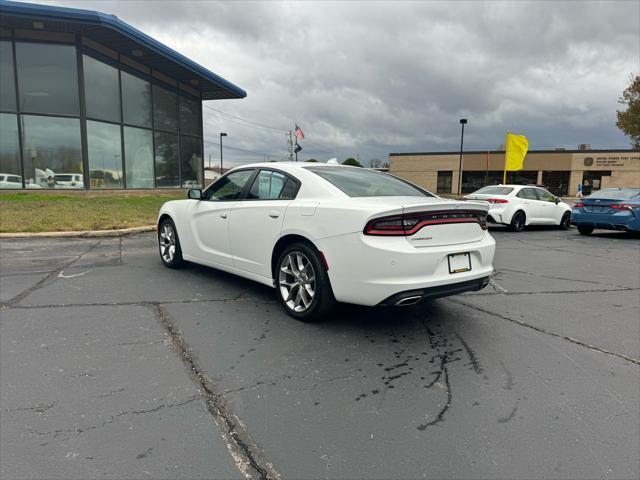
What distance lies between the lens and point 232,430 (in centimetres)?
235

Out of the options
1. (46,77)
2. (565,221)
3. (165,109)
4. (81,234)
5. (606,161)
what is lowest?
(81,234)

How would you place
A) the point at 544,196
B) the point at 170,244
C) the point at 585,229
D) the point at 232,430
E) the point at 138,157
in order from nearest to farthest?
the point at 232,430
the point at 170,244
the point at 585,229
the point at 544,196
the point at 138,157

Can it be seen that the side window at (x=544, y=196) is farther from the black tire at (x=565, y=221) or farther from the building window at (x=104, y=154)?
the building window at (x=104, y=154)

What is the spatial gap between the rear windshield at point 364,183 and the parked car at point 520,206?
8.21 metres

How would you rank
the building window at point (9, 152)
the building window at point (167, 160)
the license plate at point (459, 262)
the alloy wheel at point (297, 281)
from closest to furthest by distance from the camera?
the license plate at point (459, 262)
the alloy wheel at point (297, 281)
the building window at point (9, 152)
the building window at point (167, 160)

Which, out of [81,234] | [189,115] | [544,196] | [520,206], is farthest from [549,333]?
[189,115]

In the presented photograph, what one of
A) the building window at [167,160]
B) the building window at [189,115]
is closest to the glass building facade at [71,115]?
the building window at [167,160]

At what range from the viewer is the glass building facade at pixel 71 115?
1602 centimetres

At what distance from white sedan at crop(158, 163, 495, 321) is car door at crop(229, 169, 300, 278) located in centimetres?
1

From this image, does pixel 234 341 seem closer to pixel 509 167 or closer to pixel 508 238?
pixel 508 238

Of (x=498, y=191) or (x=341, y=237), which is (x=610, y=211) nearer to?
(x=498, y=191)

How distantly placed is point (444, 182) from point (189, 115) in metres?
29.3

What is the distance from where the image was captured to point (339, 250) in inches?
140

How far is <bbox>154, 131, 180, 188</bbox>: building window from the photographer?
21.0 metres
